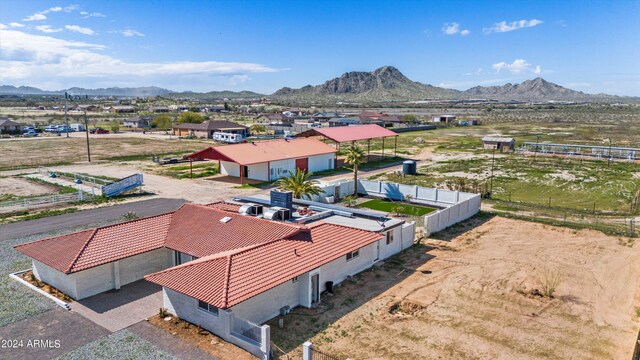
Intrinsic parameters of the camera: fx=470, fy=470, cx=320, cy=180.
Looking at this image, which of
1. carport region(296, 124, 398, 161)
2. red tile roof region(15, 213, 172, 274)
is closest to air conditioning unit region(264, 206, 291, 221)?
red tile roof region(15, 213, 172, 274)

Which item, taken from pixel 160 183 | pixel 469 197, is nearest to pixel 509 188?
pixel 469 197

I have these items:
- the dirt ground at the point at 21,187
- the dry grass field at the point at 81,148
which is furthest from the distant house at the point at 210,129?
the dirt ground at the point at 21,187

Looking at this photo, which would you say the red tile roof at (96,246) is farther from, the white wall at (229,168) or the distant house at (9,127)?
the distant house at (9,127)

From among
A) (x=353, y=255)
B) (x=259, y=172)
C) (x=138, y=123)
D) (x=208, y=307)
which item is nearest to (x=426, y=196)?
(x=353, y=255)

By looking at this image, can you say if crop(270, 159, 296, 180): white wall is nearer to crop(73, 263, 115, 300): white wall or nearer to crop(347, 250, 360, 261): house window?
crop(347, 250, 360, 261): house window

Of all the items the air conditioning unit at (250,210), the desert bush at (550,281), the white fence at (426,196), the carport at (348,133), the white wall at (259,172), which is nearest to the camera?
the desert bush at (550,281)

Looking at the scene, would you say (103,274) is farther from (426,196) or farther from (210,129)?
(210,129)
